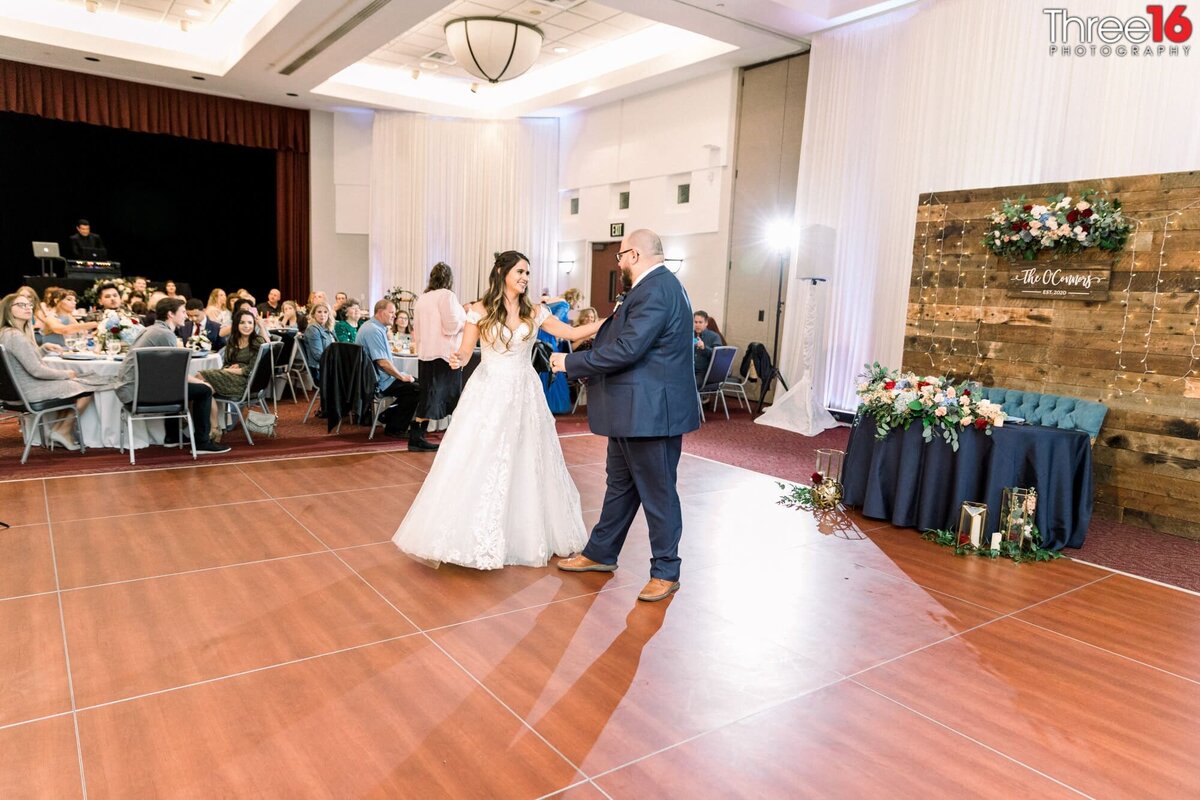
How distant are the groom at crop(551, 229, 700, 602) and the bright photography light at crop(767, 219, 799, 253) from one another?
698cm

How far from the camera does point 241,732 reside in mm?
2395

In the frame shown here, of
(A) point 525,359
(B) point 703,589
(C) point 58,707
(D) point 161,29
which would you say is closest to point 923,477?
(B) point 703,589

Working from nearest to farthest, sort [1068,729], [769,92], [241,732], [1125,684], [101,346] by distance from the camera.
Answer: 1. [241,732]
2. [1068,729]
3. [1125,684]
4. [101,346]
5. [769,92]

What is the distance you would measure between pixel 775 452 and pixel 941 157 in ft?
11.8

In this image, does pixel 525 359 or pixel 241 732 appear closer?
pixel 241 732

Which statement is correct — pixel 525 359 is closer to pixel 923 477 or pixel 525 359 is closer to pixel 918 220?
pixel 923 477

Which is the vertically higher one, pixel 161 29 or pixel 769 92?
pixel 161 29

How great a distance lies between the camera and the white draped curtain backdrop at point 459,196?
1379cm

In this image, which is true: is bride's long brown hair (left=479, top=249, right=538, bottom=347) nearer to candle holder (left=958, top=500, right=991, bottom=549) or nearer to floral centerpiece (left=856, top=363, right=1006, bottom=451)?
floral centerpiece (left=856, top=363, right=1006, bottom=451)

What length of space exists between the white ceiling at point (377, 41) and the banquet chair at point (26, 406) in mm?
5207

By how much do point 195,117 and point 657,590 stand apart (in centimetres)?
1308

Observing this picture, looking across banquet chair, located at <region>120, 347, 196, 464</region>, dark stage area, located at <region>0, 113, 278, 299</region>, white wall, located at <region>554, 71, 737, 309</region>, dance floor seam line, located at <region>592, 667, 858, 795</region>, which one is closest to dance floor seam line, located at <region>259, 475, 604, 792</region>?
dance floor seam line, located at <region>592, 667, 858, 795</region>

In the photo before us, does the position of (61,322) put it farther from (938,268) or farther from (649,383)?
(938,268)

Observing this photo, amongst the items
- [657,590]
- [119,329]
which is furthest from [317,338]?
[657,590]
